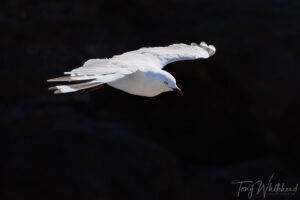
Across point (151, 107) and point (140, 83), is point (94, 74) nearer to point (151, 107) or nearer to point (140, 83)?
point (140, 83)

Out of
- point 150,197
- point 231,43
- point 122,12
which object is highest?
point 122,12

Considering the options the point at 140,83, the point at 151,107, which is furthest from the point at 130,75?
the point at 151,107

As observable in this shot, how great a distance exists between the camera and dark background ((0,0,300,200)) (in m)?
5.91

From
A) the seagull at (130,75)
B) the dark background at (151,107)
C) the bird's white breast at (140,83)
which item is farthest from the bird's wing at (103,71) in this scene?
the dark background at (151,107)

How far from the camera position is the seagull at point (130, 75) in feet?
10.7

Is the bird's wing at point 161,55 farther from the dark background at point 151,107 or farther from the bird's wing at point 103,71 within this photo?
the dark background at point 151,107

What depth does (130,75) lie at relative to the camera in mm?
3750

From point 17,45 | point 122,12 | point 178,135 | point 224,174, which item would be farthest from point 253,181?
point 17,45

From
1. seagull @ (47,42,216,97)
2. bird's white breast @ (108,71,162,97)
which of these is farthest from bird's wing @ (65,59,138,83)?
bird's white breast @ (108,71,162,97)

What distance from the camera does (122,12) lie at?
630cm

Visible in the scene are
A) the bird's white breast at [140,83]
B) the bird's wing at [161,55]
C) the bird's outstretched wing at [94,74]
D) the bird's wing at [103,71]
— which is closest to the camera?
the bird's outstretched wing at [94,74]

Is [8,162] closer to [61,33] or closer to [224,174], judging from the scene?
[61,33]

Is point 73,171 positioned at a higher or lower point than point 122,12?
lower

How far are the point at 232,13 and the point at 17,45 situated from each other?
6.51ft
